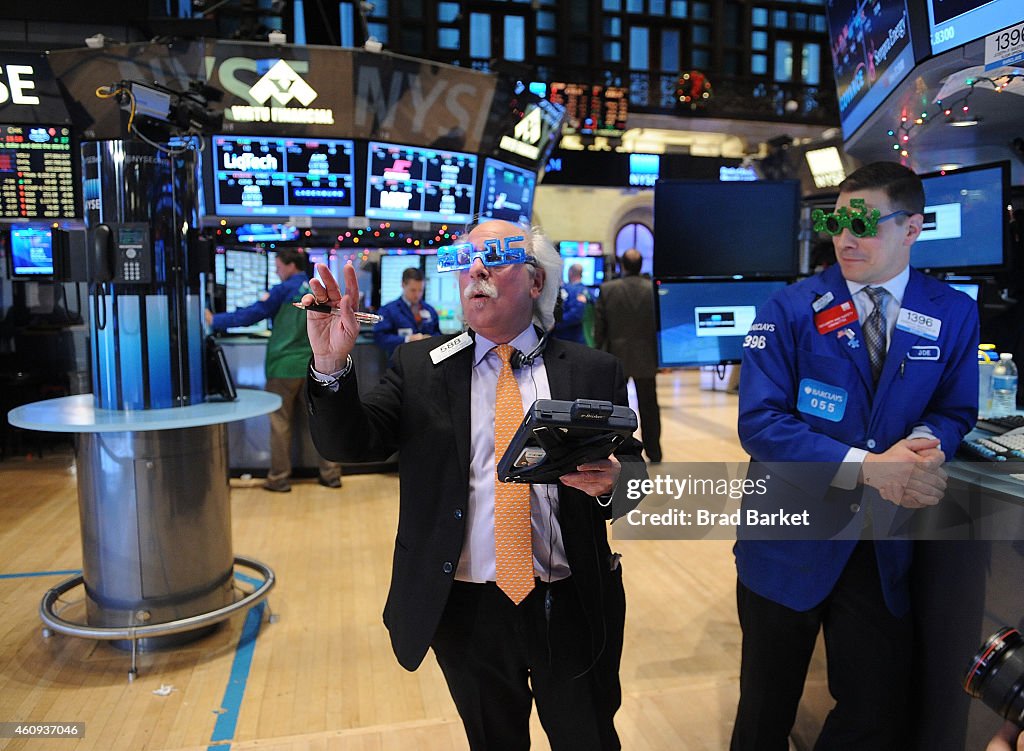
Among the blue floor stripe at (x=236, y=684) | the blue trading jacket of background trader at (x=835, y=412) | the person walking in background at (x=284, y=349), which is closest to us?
the blue trading jacket of background trader at (x=835, y=412)

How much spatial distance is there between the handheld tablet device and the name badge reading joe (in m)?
0.74

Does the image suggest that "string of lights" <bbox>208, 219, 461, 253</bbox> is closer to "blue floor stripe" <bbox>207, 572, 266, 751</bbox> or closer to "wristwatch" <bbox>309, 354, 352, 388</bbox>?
"blue floor stripe" <bbox>207, 572, 266, 751</bbox>

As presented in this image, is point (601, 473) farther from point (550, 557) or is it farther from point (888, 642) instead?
point (888, 642)

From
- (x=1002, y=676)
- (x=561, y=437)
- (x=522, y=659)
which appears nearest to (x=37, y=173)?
(x=522, y=659)

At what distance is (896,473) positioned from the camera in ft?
5.76

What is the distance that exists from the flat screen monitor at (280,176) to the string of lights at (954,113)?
170 inches

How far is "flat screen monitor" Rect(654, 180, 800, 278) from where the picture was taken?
333 cm

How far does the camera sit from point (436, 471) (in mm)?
1766

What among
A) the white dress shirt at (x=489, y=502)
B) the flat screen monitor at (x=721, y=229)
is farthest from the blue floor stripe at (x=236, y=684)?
the flat screen monitor at (x=721, y=229)

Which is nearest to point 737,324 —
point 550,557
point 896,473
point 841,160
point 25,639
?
point 896,473

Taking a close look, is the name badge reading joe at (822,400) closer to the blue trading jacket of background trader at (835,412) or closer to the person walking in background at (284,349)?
the blue trading jacket of background trader at (835,412)

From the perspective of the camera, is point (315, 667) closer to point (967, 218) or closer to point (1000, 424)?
point (1000, 424)

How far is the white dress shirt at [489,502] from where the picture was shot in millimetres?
1750

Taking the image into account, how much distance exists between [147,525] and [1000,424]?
333 cm
